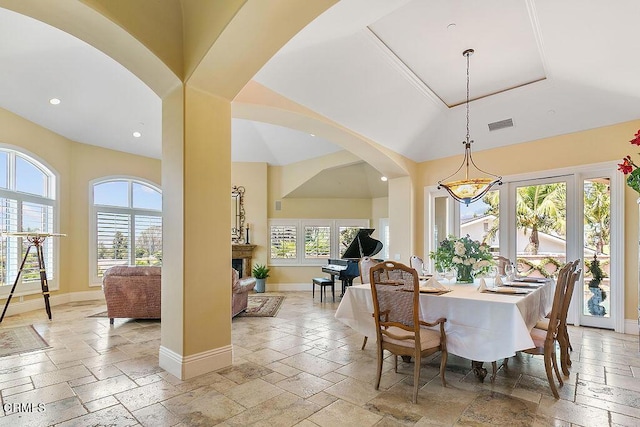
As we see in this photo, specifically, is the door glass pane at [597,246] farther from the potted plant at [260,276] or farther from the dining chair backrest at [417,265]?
the potted plant at [260,276]

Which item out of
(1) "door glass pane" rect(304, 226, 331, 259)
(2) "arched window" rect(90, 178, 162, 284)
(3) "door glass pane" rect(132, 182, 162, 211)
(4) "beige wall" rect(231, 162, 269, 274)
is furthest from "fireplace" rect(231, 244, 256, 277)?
(3) "door glass pane" rect(132, 182, 162, 211)

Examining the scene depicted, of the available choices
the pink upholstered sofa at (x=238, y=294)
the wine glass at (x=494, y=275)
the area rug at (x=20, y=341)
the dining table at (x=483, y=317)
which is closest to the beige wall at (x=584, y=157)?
the wine glass at (x=494, y=275)

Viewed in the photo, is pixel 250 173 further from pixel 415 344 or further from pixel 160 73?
pixel 415 344

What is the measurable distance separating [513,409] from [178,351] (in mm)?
2849

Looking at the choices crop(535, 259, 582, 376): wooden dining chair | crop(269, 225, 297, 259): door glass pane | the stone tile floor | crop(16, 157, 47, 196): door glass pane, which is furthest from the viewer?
crop(269, 225, 297, 259): door glass pane

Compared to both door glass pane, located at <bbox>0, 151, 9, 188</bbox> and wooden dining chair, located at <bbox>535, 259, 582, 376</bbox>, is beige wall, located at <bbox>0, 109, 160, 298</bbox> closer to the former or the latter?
door glass pane, located at <bbox>0, 151, 9, 188</bbox>

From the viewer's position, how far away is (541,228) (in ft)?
18.1

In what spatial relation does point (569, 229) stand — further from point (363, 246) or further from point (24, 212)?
point (24, 212)

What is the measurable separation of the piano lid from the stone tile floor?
3402mm

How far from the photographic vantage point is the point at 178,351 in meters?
3.12

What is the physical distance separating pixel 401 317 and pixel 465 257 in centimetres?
133

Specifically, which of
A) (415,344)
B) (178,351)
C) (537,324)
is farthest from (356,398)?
(537,324)

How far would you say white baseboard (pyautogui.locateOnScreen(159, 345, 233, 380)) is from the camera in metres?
3.06

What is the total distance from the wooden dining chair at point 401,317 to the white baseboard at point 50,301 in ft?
21.1
